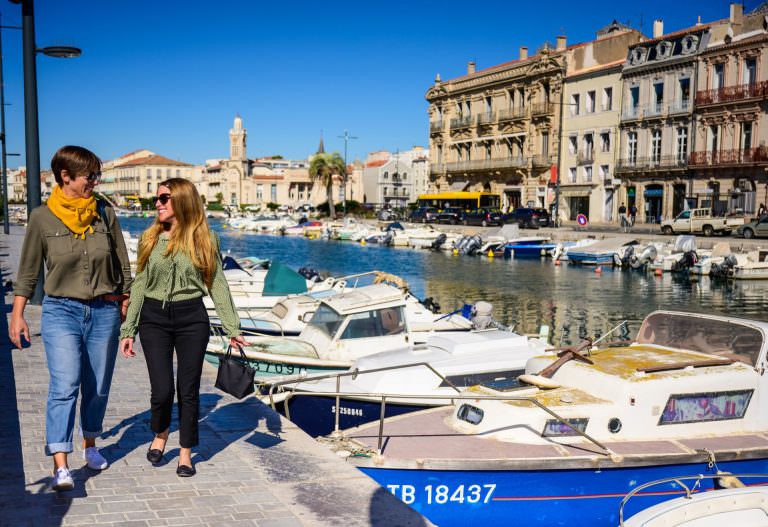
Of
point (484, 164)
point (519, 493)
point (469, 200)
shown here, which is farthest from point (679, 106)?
point (519, 493)

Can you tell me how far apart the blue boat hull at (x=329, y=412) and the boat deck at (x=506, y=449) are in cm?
130

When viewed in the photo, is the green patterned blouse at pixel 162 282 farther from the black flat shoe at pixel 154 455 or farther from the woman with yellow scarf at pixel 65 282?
the black flat shoe at pixel 154 455

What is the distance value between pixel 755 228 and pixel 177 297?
44.0 m

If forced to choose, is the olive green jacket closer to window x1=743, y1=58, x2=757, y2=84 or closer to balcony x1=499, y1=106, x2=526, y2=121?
window x1=743, y1=58, x2=757, y2=84

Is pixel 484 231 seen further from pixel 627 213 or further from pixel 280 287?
pixel 280 287

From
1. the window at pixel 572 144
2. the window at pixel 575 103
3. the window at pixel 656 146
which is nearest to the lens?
the window at pixel 656 146

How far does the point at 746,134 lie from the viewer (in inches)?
1991

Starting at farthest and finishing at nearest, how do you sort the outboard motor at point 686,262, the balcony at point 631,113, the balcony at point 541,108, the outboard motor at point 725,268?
the balcony at point 541,108
the balcony at point 631,113
the outboard motor at point 686,262
the outboard motor at point 725,268

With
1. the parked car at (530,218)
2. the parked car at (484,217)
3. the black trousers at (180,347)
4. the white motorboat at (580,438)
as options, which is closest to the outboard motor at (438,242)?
the parked car at (530,218)

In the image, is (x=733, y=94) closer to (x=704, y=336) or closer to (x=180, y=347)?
(x=704, y=336)

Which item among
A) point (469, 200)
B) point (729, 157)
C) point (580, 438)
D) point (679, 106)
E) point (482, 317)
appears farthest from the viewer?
point (469, 200)

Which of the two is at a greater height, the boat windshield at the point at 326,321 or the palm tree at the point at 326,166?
the palm tree at the point at 326,166

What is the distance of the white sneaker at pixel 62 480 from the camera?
5.01 meters

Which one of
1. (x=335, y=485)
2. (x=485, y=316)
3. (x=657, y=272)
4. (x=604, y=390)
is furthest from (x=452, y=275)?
(x=335, y=485)
